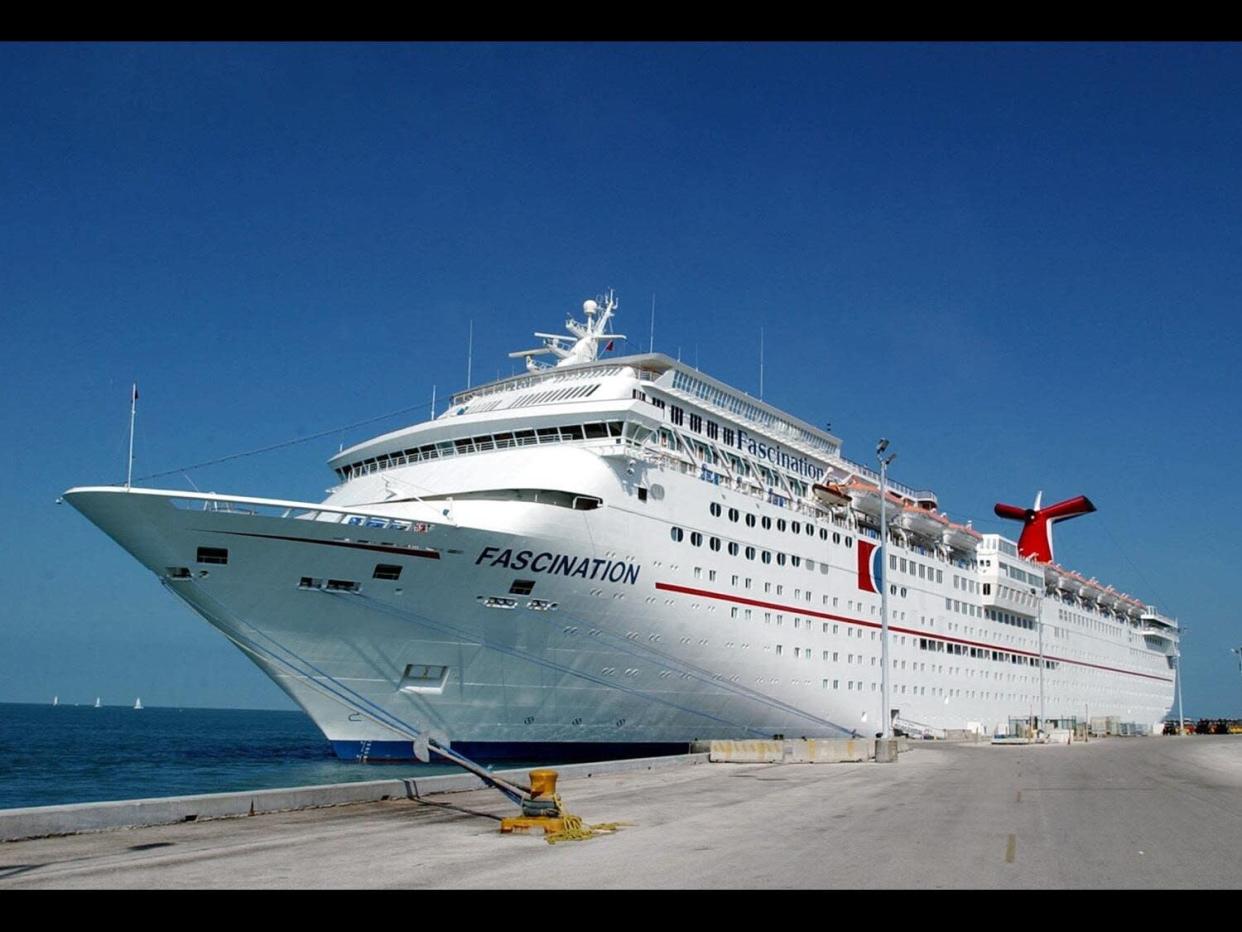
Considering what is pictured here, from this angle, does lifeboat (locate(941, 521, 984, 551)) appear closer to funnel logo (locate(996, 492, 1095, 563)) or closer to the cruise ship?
the cruise ship

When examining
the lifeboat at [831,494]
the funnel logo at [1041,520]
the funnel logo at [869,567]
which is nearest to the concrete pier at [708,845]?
the lifeboat at [831,494]

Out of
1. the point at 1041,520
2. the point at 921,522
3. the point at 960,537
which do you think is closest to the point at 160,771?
the point at 921,522

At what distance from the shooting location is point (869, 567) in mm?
41156

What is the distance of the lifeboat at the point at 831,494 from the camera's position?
1549 inches

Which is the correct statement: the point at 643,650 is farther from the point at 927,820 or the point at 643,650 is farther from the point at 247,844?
the point at 247,844

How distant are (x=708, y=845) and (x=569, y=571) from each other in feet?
49.9

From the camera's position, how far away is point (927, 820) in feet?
47.3

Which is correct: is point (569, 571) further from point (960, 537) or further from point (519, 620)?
point (960, 537)

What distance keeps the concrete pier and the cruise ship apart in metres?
7.30

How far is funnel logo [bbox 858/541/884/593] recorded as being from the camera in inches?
1594

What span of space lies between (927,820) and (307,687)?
1645 cm

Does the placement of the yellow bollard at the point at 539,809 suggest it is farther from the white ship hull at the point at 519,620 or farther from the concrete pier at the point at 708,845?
the white ship hull at the point at 519,620

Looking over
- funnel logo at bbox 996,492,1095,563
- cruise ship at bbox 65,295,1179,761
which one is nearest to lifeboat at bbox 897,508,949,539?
cruise ship at bbox 65,295,1179,761
